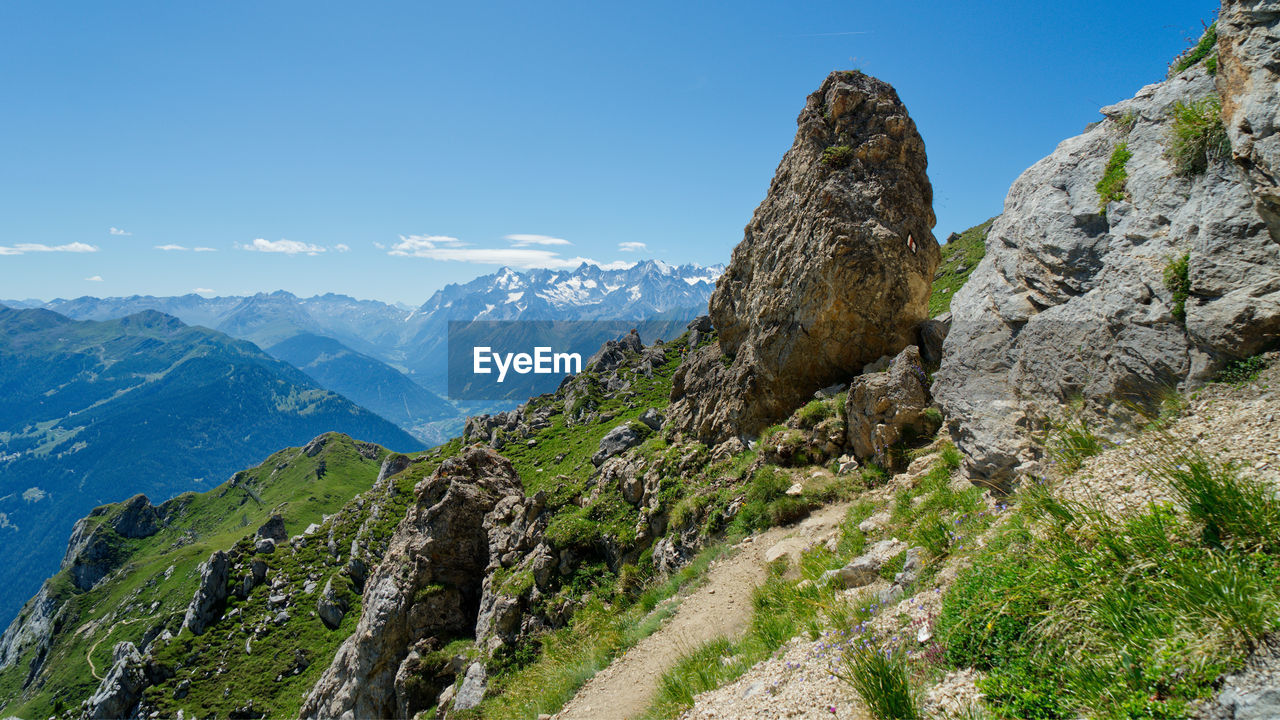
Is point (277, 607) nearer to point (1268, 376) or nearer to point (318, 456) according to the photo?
point (1268, 376)

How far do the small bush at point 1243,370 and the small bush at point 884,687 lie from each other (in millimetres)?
5129

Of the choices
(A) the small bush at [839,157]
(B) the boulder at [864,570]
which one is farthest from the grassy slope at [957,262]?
(B) the boulder at [864,570]

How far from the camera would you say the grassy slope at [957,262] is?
188ft

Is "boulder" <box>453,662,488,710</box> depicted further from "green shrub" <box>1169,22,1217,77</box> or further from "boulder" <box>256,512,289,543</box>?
"boulder" <box>256,512,289,543</box>

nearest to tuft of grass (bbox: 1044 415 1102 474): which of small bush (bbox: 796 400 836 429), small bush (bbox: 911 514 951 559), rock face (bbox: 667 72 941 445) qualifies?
small bush (bbox: 911 514 951 559)

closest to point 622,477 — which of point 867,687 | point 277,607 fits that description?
point 867,687

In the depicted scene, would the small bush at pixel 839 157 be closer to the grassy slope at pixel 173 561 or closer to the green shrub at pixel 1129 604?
the green shrub at pixel 1129 604

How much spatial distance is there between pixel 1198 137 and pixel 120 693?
88443mm

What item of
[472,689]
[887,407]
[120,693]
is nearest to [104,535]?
[120,693]

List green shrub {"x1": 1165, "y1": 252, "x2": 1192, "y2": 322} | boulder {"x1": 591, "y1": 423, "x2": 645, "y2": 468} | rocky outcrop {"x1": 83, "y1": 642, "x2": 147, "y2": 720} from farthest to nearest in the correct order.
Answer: rocky outcrop {"x1": 83, "y1": 642, "x2": 147, "y2": 720} < boulder {"x1": 591, "y1": 423, "x2": 645, "y2": 468} < green shrub {"x1": 1165, "y1": 252, "x2": 1192, "y2": 322}

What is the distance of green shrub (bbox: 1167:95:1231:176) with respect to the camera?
7.19 m

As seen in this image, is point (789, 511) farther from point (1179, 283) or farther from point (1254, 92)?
point (1254, 92)

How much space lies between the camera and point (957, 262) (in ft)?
255

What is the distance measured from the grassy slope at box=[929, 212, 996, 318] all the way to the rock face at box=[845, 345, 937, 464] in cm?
4216
